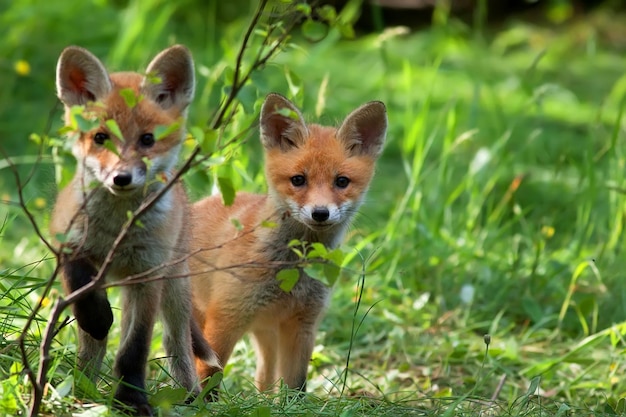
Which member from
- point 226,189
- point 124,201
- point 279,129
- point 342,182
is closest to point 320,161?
point 342,182

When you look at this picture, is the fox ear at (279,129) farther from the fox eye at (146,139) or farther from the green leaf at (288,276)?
the green leaf at (288,276)

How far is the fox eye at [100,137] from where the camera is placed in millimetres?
3621

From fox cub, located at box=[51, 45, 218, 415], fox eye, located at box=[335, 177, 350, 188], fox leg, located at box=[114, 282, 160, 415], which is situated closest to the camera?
fox cub, located at box=[51, 45, 218, 415]

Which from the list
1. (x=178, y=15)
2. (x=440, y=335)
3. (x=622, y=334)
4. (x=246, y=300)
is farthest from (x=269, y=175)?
(x=178, y=15)

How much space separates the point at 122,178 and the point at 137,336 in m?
0.67

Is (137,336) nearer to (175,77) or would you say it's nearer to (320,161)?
(175,77)

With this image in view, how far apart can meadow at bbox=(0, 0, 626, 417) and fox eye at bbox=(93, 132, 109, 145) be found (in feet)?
0.44

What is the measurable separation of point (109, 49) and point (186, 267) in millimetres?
4364

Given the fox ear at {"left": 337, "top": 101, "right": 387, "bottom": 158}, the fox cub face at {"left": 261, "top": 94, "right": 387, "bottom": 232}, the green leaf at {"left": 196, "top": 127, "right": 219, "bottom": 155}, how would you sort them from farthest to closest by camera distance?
the fox ear at {"left": 337, "top": 101, "right": 387, "bottom": 158}, the fox cub face at {"left": 261, "top": 94, "right": 387, "bottom": 232}, the green leaf at {"left": 196, "top": 127, "right": 219, "bottom": 155}

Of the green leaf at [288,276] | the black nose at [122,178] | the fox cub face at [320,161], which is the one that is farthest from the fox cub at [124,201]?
the fox cub face at [320,161]

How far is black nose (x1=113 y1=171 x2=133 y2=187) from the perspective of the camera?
11.3 feet

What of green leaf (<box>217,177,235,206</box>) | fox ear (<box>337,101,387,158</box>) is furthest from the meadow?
fox ear (<box>337,101,387,158</box>)

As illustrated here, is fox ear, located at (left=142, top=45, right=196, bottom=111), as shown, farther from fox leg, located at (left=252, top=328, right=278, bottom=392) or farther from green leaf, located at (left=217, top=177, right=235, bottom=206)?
fox leg, located at (left=252, top=328, right=278, bottom=392)

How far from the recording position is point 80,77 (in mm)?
3838
